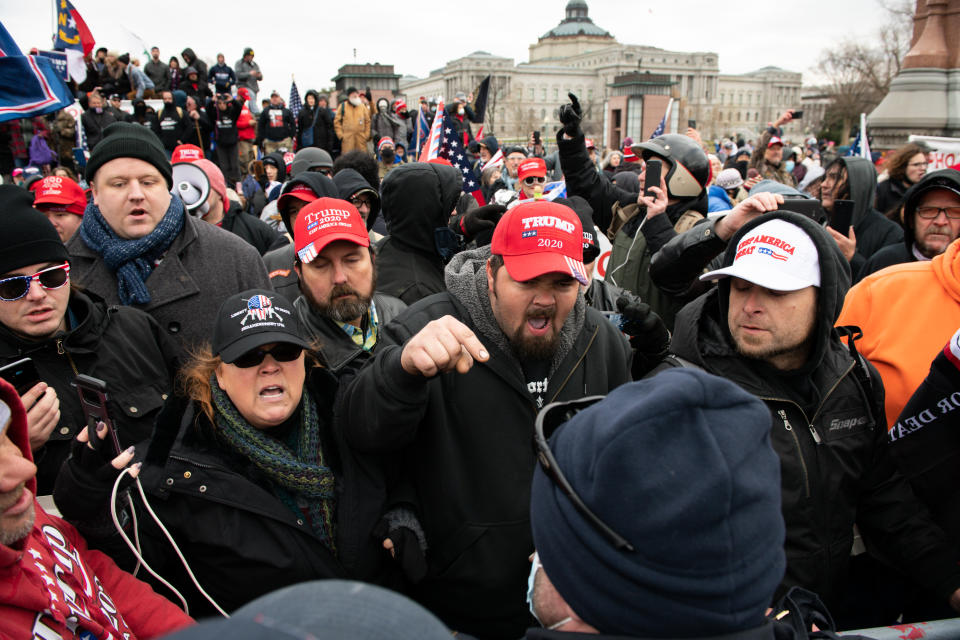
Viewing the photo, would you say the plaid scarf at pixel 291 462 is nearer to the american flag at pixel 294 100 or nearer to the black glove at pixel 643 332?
the black glove at pixel 643 332

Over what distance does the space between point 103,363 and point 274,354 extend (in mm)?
973

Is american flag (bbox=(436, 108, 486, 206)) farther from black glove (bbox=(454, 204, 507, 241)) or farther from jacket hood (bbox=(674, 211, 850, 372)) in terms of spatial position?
jacket hood (bbox=(674, 211, 850, 372))

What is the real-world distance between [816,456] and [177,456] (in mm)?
2301

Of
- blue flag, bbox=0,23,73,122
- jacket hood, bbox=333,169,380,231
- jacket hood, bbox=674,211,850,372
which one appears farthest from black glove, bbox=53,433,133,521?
jacket hood, bbox=333,169,380,231

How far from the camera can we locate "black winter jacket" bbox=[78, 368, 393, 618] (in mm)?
2092

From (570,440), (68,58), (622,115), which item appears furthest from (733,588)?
(622,115)

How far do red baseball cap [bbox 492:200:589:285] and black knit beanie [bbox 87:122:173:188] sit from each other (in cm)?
208

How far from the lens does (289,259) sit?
4.32 metres

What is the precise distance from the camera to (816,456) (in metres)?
2.31

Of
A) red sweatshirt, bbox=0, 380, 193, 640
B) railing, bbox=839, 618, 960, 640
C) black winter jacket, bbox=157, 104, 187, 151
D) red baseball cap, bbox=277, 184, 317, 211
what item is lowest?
railing, bbox=839, 618, 960, 640

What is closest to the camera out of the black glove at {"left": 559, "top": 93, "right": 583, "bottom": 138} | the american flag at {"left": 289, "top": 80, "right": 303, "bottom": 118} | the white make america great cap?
the white make america great cap

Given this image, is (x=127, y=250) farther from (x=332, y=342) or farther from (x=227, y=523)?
(x=227, y=523)

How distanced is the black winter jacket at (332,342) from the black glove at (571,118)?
252cm

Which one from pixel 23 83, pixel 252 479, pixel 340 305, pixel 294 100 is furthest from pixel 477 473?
pixel 294 100
